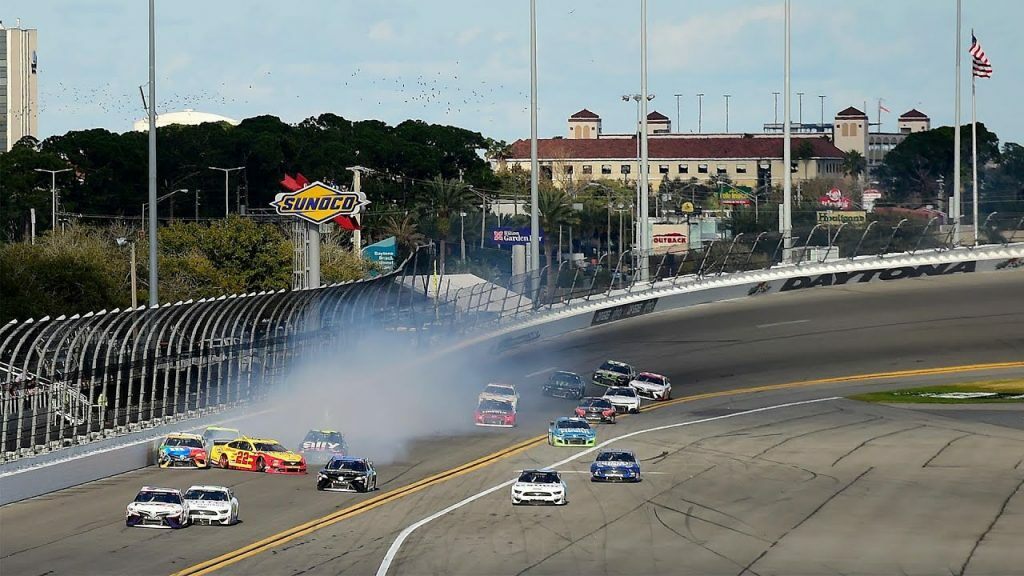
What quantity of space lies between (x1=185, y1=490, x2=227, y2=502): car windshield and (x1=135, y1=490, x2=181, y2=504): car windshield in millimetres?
374

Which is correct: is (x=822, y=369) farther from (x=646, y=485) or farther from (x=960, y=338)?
(x=646, y=485)

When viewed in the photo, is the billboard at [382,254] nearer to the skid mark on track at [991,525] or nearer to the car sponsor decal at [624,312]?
the car sponsor decal at [624,312]

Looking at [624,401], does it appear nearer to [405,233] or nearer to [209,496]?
[209,496]

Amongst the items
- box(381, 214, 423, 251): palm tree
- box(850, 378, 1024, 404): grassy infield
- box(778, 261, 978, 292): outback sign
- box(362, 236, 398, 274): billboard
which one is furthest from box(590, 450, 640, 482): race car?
box(381, 214, 423, 251): palm tree

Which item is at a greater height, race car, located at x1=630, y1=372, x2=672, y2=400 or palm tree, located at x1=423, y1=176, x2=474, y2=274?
palm tree, located at x1=423, y1=176, x2=474, y2=274

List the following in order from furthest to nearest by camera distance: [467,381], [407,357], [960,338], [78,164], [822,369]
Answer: [78,164] < [960,338] < [822,369] < [467,381] < [407,357]

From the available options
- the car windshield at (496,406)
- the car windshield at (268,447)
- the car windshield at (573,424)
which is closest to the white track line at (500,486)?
the car windshield at (573,424)

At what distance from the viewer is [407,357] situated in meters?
65.2

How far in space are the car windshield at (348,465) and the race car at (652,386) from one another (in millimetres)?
28183

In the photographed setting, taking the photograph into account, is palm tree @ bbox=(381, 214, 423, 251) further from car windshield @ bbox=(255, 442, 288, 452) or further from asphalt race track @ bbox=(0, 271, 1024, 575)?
car windshield @ bbox=(255, 442, 288, 452)

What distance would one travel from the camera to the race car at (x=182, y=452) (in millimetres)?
47062

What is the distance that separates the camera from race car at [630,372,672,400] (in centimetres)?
7025

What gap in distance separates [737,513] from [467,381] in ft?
112

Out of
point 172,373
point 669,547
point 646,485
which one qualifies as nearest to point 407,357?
point 172,373
